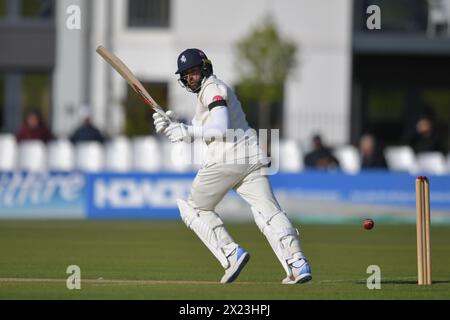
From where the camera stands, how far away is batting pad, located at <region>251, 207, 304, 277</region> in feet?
36.7

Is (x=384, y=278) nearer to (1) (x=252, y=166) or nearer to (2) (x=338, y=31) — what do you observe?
(1) (x=252, y=166)

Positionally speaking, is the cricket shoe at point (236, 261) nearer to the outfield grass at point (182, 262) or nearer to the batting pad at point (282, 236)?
the outfield grass at point (182, 262)

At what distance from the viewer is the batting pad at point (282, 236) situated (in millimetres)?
11180

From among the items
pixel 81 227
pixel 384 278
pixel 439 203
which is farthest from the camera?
pixel 439 203

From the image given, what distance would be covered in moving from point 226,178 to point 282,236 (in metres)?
0.74

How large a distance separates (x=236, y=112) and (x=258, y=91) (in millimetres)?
19540

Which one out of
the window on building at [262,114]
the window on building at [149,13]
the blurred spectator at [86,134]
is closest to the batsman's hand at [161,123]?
the blurred spectator at [86,134]

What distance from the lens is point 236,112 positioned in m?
11.3

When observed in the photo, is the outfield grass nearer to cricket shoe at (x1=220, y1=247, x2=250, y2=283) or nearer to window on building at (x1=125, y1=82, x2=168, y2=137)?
cricket shoe at (x1=220, y1=247, x2=250, y2=283)

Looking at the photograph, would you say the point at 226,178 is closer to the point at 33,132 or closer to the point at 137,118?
the point at 33,132

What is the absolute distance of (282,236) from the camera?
1117 centimetres

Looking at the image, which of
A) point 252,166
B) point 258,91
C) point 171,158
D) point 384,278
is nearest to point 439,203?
point 171,158

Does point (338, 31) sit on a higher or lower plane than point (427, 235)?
higher

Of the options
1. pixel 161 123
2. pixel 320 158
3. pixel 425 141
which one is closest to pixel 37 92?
pixel 320 158
